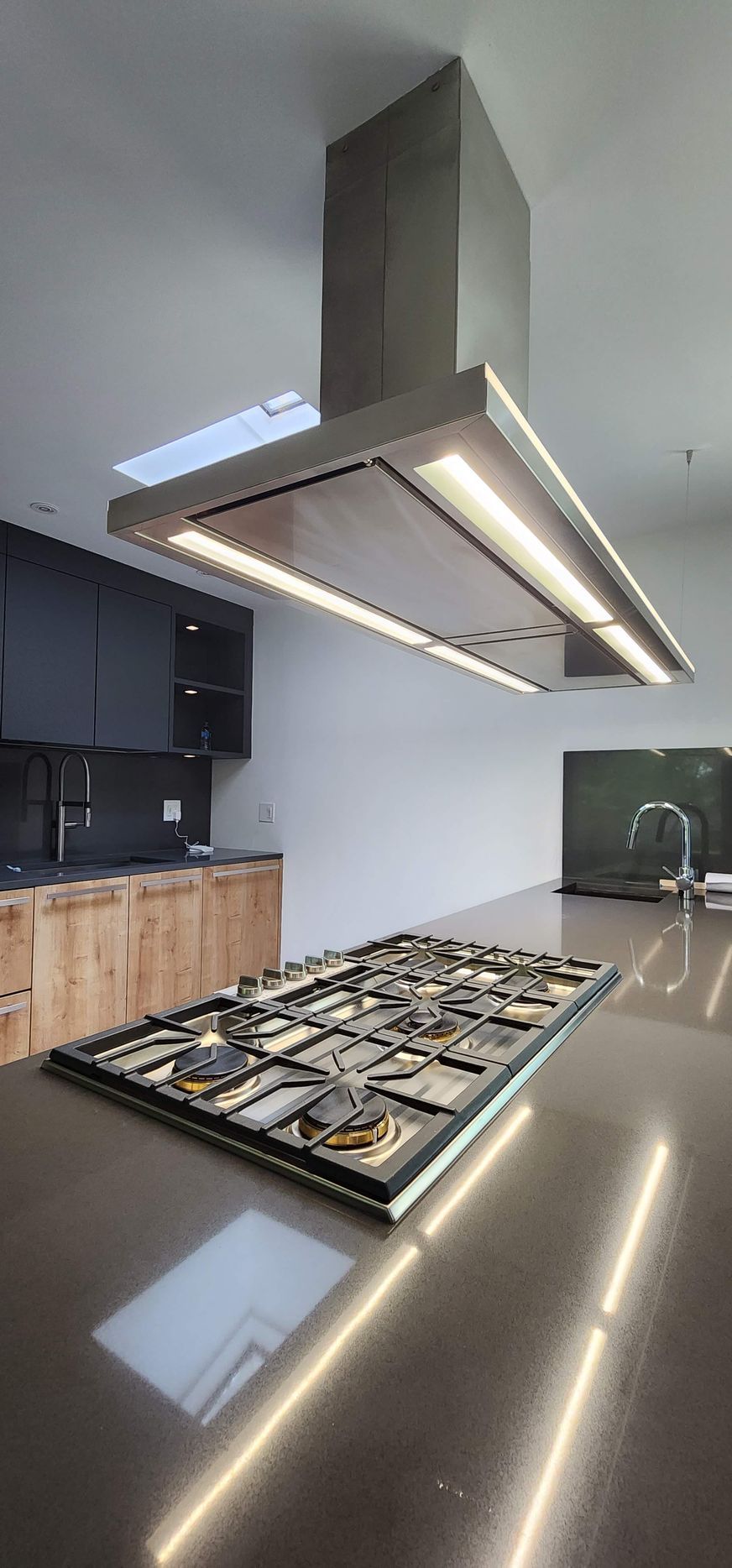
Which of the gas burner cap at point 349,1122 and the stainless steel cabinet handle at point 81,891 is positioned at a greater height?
the gas burner cap at point 349,1122

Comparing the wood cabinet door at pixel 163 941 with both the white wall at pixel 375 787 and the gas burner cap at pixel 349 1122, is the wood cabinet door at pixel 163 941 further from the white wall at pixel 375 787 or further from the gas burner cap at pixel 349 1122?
the gas burner cap at pixel 349 1122

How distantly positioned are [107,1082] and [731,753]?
8.06 feet

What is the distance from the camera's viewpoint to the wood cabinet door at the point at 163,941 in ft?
10.2

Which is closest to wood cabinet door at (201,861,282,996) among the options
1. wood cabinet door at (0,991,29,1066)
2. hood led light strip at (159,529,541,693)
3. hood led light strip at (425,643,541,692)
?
wood cabinet door at (0,991,29,1066)

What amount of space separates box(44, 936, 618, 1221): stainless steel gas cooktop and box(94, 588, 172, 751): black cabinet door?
90.1 inches

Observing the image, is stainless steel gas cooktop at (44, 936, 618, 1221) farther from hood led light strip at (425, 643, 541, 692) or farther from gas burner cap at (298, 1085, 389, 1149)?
hood led light strip at (425, 643, 541, 692)

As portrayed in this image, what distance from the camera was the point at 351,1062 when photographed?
2.98ft

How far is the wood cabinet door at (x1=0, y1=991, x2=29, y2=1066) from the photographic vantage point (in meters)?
2.58

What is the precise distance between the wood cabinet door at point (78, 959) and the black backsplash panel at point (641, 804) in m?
1.81

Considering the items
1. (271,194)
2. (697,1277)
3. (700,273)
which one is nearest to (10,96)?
(271,194)

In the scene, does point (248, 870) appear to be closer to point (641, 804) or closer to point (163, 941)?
point (163, 941)

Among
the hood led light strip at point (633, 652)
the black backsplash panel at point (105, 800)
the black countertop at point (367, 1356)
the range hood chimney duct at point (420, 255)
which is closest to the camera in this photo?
the black countertop at point (367, 1356)

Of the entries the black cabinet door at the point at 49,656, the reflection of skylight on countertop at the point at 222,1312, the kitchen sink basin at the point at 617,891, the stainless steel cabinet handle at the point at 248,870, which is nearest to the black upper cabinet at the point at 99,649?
the black cabinet door at the point at 49,656

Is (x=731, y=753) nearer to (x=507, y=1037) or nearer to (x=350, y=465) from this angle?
(x=507, y=1037)
